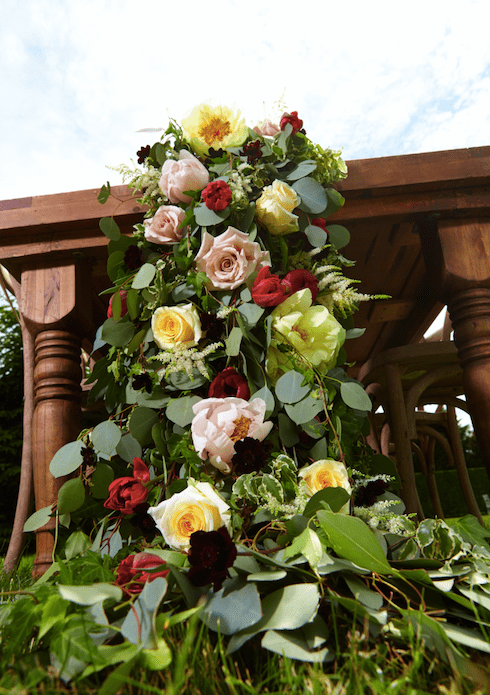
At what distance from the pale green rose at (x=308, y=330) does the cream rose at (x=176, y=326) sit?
0.53ft

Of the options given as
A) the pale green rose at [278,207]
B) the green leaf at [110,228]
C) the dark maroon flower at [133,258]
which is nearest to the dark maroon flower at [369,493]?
the pale green rose at [278,207]

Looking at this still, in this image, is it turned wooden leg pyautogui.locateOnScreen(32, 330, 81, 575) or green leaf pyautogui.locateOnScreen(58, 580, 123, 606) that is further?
turned wooden leg pyautogui.locateOnScreen(32, 330, 81, 575)

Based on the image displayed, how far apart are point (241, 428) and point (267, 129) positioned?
0.81m

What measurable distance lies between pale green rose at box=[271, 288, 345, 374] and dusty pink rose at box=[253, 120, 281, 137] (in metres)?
0.53

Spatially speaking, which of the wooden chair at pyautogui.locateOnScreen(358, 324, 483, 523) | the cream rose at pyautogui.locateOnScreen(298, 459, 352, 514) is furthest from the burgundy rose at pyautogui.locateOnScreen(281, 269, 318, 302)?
the wooden chair at pyautogui.locateOnScreen(358, 324, 483, 523)

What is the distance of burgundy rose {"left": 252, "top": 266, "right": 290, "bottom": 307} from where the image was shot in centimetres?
89

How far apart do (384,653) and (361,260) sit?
1.41 meters

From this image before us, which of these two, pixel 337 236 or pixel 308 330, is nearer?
pixel 308 330

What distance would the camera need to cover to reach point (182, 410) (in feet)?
2.91

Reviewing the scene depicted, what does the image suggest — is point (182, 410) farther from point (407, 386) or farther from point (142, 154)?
point (407, 386)

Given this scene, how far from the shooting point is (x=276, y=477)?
81cm

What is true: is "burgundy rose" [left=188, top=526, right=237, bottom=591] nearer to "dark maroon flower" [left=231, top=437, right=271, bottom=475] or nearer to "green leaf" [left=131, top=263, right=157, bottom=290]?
"dark maroon flower" [left=231, top=437, right=271, bottom=475]

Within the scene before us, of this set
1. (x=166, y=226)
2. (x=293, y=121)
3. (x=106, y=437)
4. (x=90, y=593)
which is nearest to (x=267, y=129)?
(x=293, y=121)

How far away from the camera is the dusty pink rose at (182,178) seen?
1.04 metres
